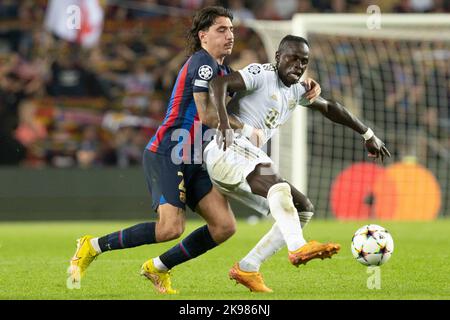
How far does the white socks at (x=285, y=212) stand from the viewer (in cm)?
628

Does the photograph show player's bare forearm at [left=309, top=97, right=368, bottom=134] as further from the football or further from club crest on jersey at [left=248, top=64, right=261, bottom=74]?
the football

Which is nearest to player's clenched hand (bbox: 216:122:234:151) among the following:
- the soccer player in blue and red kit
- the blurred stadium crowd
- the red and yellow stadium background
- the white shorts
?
the white shorts

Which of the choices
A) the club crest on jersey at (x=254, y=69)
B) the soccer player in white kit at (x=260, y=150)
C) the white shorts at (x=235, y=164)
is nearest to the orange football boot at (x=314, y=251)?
the soccer player in white kit at (x=260, y=150)

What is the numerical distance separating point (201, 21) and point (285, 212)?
62.6 inches

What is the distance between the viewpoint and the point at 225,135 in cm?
639

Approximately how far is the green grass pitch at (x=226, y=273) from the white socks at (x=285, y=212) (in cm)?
38

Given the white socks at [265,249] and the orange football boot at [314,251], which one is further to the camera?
the white socks at [265,249]

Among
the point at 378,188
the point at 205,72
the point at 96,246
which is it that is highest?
the point at 205,72

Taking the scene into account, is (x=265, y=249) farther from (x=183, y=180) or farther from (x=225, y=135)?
(x=225, y=135)

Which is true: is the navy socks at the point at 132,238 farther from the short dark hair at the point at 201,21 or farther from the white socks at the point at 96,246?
the short dark hair at the point at 201,21

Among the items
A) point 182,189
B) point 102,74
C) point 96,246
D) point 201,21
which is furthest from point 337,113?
point 102,74

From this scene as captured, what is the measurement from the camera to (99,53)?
1817cm

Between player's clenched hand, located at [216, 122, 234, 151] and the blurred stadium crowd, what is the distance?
9.56 metres

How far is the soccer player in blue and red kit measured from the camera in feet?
22.3
